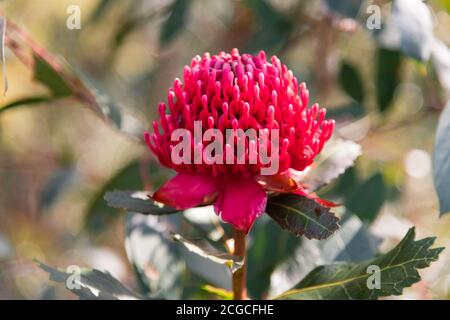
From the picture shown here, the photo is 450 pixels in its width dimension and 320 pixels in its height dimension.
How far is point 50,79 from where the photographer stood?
1529mm

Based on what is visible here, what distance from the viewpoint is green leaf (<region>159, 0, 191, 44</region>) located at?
201 centimetres

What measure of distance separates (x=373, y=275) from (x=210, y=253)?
0.87ft

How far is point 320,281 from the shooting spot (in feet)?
3.89

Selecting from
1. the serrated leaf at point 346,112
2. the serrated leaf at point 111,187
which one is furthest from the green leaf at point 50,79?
the serrated leaf at point 346,112

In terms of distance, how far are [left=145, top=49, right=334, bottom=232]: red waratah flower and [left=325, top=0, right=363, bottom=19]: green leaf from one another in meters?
0.55

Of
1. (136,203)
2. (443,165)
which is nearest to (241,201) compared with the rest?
(136,203)

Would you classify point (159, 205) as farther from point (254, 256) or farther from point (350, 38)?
point (350, 38)

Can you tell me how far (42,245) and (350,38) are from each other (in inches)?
63.0

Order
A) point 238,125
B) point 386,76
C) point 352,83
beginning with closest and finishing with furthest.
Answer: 1. point 238,125
2. point 386,76
3. point 352,83

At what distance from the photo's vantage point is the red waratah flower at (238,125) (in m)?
1.01

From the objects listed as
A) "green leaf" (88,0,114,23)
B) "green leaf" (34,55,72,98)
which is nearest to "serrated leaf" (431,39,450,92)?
"green leaf" (34,55,72,98)

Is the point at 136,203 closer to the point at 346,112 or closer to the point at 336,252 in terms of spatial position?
the point at 336,252

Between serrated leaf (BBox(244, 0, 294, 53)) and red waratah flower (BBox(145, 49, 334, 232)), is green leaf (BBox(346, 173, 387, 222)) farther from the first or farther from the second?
red waratah flower (BBox(145, 49, 334, 232))
